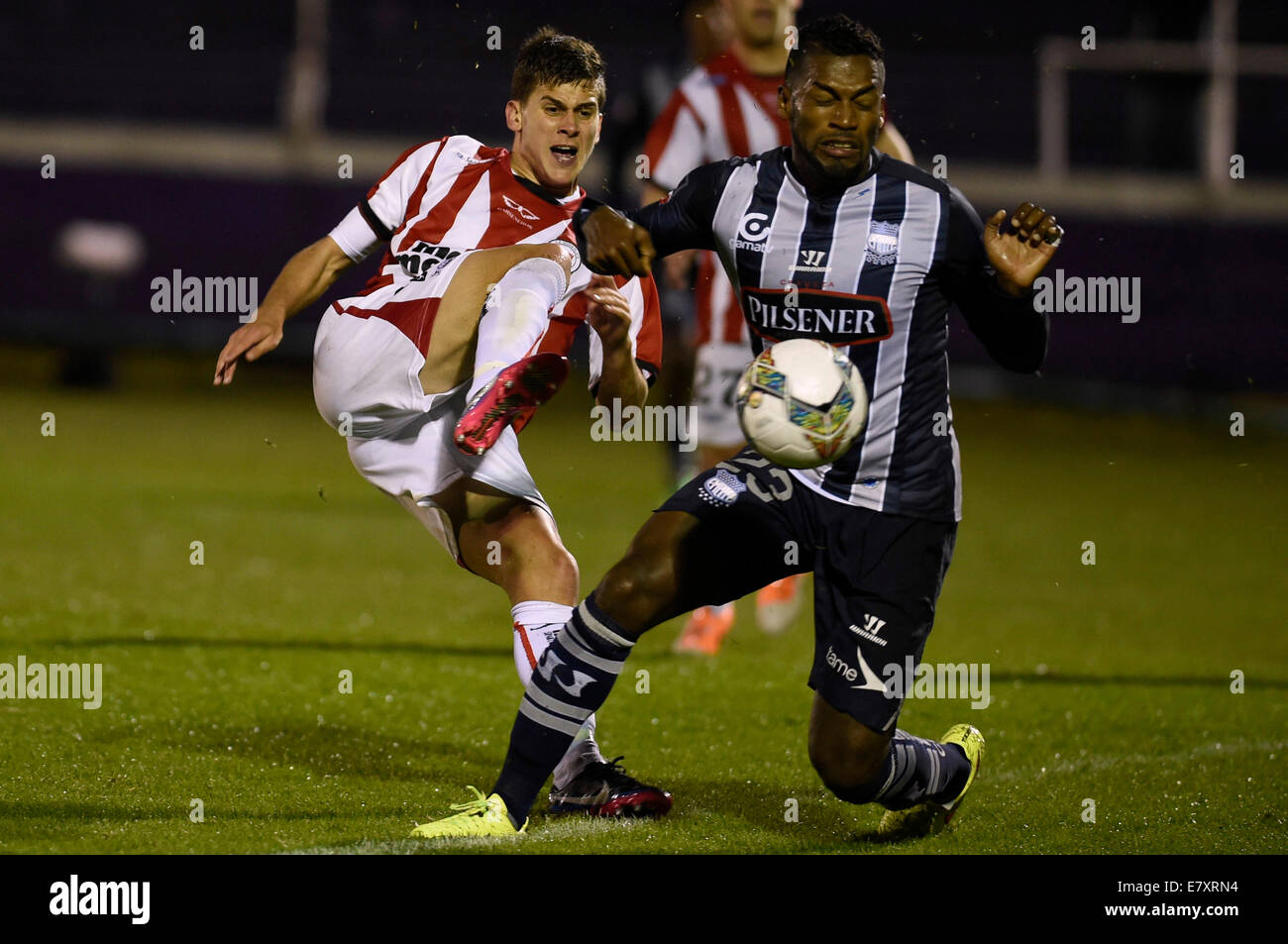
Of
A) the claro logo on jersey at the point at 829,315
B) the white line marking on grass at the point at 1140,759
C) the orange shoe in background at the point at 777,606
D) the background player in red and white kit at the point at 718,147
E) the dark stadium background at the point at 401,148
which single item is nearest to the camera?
the claro logo on jersey at the point at 829,315

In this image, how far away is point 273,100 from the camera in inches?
708

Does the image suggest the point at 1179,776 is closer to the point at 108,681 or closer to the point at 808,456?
the point at 808,456

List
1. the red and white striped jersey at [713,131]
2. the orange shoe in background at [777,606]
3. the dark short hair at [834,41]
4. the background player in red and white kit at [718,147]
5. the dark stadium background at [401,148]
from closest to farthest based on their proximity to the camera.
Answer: the dark short hair at [834,41] < the background player in red and white kit at [718,147] < the red and white striped jersey at [713,131] < the orange shoe in background at [777,606] < the dark stadium background at [401,148]

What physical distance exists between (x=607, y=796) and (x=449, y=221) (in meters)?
1.59

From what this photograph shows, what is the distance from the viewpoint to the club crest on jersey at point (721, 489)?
408 cm

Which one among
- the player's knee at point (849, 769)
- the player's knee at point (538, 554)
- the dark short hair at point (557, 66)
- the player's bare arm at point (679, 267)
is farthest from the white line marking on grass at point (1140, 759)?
the player's bare arm at point (679, 267)

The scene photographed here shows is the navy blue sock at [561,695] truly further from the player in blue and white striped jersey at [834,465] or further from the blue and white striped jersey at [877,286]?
the blue and white striped jersey at [877,286]

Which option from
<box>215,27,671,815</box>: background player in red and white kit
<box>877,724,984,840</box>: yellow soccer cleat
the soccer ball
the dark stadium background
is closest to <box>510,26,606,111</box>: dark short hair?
<box>215,27,671,815</box>: background player in red and white kit

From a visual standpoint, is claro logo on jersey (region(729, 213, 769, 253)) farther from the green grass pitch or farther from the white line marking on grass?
the white line marking on grass

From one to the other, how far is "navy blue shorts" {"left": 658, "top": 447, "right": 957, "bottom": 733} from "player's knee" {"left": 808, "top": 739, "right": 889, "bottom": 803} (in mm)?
83

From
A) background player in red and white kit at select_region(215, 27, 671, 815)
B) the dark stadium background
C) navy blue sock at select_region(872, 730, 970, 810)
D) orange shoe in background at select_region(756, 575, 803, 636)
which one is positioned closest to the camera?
navy blue sock at select_region(872, 730, 970, 810)

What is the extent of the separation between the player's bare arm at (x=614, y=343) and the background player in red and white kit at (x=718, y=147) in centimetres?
220

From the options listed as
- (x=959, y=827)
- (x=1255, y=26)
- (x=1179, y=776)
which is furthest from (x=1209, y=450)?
(x=959, y=827)

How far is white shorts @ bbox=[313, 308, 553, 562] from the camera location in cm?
462
